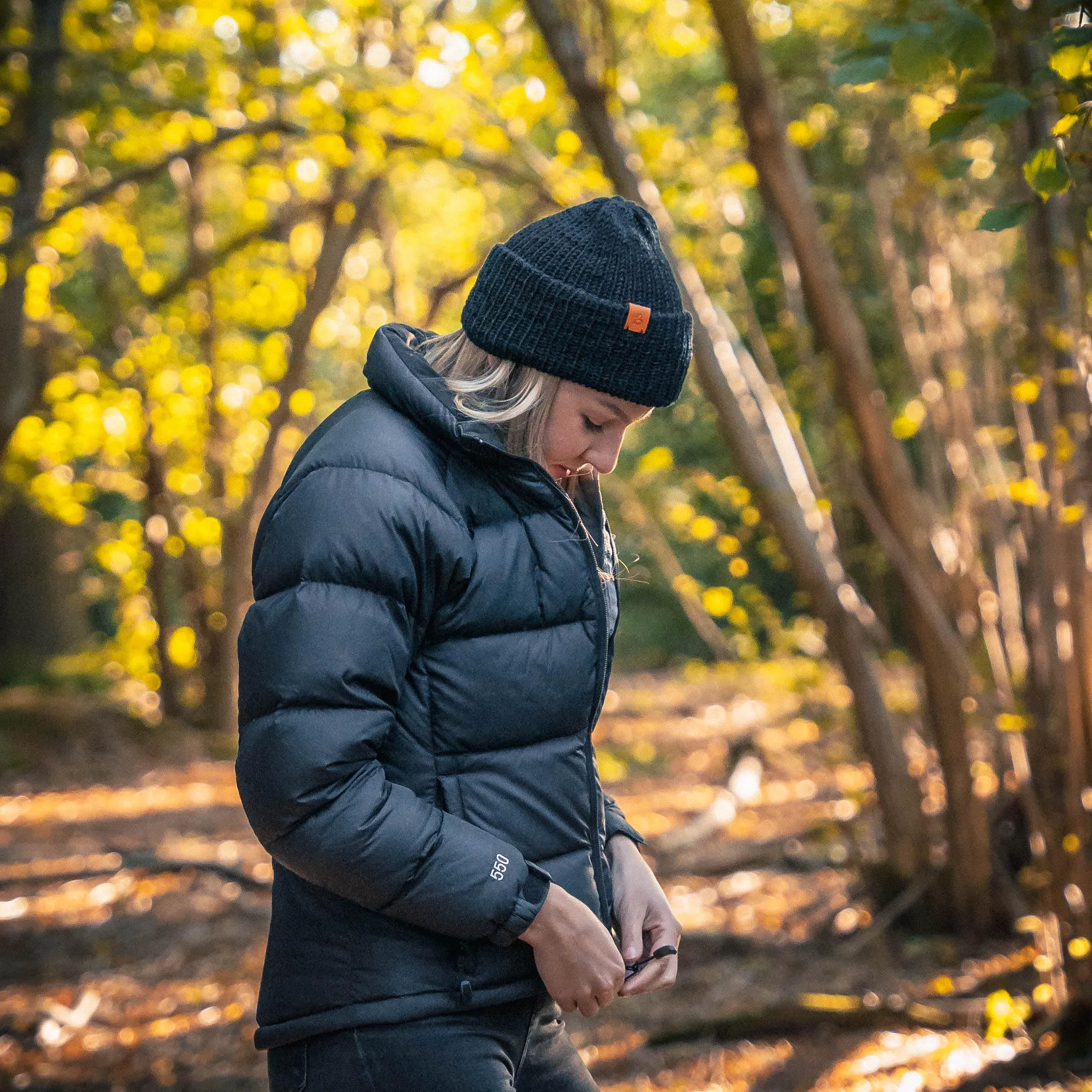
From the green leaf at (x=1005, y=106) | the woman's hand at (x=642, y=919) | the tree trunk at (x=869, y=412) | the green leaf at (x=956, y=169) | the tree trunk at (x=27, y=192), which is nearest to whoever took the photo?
the woman's hand at (x=642, y=919)

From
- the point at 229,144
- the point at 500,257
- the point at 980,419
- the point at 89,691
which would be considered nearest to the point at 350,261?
the point at 229,144

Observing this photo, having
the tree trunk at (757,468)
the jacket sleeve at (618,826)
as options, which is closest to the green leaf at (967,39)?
the jacket sleeve at (618,826)

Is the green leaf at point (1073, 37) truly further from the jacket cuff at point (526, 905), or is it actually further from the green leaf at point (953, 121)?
the jacket cuff at point (526, 905)

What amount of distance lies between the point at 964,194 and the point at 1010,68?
211 centimetres

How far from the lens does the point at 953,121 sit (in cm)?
199

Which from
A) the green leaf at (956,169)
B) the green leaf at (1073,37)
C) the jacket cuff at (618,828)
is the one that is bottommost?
the jacket cuff at (618,828)

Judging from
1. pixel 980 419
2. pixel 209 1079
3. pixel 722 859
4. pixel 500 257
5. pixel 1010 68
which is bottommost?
pixel 722 859

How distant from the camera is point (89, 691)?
443 inches

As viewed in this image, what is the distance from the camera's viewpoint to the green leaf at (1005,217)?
197 cm

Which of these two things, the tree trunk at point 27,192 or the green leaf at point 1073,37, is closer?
the green leaf at point 1073,37

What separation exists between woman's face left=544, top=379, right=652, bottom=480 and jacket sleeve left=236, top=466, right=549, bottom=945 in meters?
0.29

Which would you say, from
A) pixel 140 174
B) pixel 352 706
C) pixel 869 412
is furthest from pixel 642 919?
pixel 140 174

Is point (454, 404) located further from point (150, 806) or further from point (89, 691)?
point (89, 691)

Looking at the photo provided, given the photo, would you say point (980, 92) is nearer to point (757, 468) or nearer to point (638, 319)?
point (638, 319)
